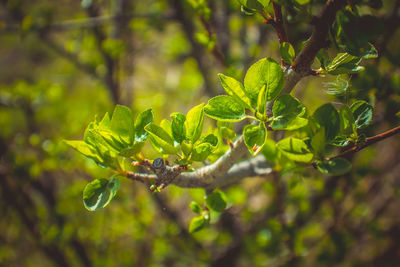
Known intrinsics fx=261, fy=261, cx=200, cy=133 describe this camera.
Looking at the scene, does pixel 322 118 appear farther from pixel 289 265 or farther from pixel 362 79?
pixel 289 265

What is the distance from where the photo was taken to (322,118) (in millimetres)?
509

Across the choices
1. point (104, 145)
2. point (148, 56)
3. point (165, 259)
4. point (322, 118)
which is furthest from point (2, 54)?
point (322, 118)

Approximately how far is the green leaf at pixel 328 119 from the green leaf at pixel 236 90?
0.48 ft

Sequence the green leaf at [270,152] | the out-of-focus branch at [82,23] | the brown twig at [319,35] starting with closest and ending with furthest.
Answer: the brown twig at [319,35] < the green leaf at [270,152] < the out-of-focus branch at [82,23]

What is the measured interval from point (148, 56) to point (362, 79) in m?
3.23

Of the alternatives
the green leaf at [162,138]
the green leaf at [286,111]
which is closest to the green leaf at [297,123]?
the green leaf at [286,111]

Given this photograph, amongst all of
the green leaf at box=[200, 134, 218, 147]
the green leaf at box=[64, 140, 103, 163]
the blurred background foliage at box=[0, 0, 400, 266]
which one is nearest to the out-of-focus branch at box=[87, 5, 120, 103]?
the blurred background foliage at box=[0, 0, 400, 266]

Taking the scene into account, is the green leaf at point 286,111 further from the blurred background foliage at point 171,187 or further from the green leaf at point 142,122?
the blurred background foliage at point 171,187

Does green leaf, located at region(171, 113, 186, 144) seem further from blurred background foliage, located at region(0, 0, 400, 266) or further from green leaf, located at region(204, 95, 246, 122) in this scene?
blurred background foliage, located at region(0, 0, 400, 266)

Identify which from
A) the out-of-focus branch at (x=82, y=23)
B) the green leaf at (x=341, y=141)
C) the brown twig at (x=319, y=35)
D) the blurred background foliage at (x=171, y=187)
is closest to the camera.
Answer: the brown twig at (x=319, y=35)

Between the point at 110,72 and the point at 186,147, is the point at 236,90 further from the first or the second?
the point at 110,72

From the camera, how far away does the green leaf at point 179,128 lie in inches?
19.8

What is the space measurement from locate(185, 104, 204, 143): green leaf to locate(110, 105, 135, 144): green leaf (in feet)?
0.35

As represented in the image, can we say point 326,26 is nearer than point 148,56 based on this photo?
Yes
